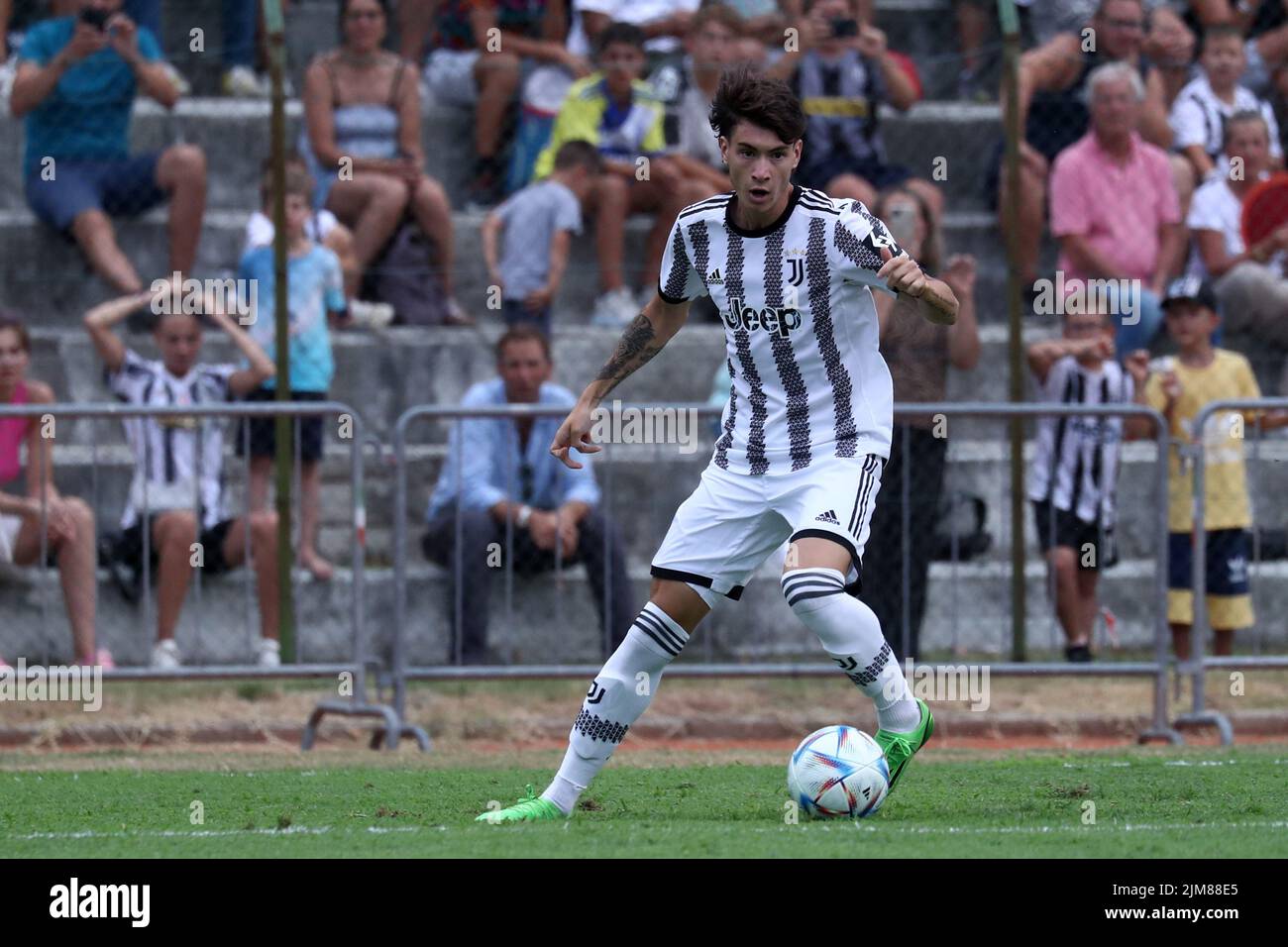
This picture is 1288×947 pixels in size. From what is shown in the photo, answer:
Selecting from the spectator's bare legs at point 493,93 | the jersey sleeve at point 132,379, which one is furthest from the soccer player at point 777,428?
the spectator's bare legs at point 493,93

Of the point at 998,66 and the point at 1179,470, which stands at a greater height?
the point at 998,66

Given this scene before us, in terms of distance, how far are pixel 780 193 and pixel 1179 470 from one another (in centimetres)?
466

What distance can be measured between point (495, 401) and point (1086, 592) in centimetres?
342

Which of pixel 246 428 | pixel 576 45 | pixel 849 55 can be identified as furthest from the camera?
pixel 576 45

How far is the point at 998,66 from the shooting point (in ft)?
44.8

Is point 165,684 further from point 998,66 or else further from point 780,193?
point 998,66

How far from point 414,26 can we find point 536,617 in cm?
536

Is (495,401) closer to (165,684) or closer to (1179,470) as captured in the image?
(165,684)

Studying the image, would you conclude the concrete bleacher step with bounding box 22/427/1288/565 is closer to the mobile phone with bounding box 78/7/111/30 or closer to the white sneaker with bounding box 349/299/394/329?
the white sneaker with bounding box 349/299/394/329

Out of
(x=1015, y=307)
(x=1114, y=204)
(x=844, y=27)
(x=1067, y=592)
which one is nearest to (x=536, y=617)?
(x=1067, y=592)

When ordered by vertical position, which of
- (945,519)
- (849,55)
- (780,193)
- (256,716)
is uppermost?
(849,55)
